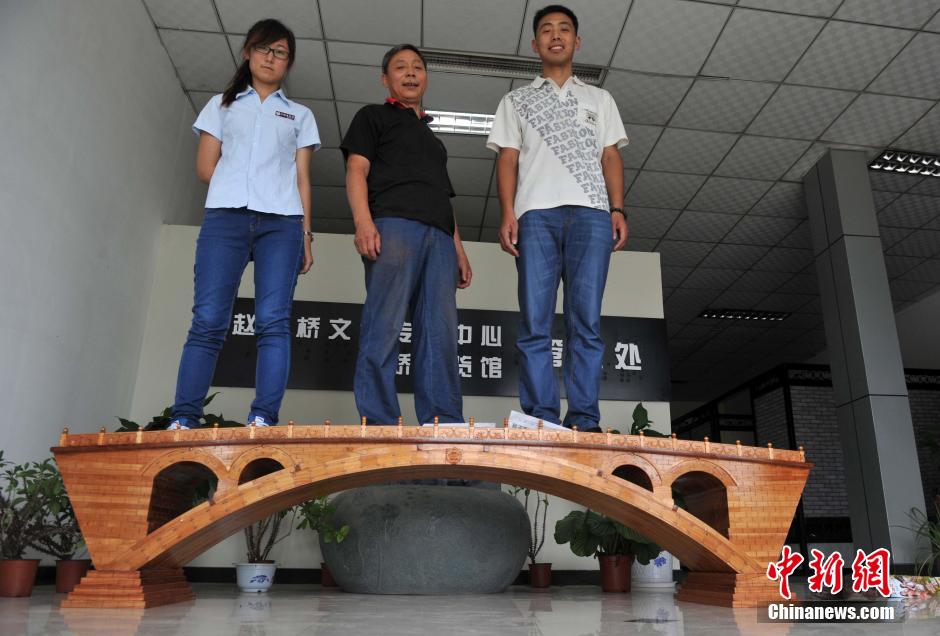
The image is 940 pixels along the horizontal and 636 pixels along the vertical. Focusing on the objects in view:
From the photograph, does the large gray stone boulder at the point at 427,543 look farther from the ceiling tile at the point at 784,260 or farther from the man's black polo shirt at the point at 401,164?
the ceiling tile at the point at 784,260

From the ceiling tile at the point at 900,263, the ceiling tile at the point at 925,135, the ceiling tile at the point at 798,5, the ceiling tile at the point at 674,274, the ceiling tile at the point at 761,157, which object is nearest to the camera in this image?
the ceiling tile at the point at 798,5

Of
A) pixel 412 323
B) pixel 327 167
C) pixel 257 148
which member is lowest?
pixel 412 323

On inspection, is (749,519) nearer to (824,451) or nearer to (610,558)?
(610,558)

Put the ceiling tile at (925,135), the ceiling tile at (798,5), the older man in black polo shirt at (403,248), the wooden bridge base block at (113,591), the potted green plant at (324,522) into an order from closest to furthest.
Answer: the wooden bridge base block at (113,591), the older man in black polo shirt at (403,248), the potted green plant at (324,522), the ceiling tile at (798,5), the ceiling tile at (925,135)

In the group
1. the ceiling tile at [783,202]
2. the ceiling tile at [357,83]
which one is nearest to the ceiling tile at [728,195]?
the ceiling tile at [783,202]

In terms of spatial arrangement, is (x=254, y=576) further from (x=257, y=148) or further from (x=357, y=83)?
(x=357, y=83)

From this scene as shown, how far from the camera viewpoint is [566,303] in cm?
197

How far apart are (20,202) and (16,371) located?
0.63 meters

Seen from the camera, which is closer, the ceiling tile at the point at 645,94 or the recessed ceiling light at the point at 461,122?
the ceiling tile at the point at 645,94

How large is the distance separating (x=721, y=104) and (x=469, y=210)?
87.2 inches

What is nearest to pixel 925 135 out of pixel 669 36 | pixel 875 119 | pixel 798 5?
pixel 875 119

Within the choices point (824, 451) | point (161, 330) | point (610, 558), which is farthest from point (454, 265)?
point (824, 451)

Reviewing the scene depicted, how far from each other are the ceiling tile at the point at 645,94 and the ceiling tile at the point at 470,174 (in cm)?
112

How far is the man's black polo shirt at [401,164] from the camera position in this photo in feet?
6.73
